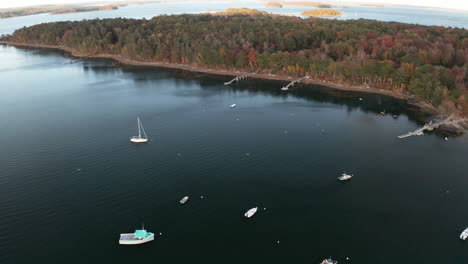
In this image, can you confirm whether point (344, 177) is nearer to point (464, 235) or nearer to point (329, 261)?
point (464, 235)

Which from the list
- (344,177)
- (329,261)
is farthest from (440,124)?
(329,261)

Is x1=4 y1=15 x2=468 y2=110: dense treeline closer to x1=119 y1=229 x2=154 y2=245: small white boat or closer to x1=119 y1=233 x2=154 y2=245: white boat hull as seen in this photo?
x1=119 y1=229 x2=154 y2=245: small white boat

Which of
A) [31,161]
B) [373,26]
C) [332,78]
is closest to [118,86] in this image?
[31,161]

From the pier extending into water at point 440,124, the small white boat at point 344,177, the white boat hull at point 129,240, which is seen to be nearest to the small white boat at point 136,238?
the white boat hull at point 129,240

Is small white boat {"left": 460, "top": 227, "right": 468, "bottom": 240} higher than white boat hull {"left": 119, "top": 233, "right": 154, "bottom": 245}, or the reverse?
small white boat {"left": 460, "top": 227, "right": 468, "bottom": 240}

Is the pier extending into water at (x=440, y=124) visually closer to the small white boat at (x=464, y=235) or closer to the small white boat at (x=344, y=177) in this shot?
the small white boat at (x=344, y=177)

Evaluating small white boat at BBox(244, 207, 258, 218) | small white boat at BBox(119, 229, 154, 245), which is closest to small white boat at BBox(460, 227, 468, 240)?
small white boat at BBox(244, 207, 258, 218)

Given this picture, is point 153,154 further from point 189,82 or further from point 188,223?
point 189,82
